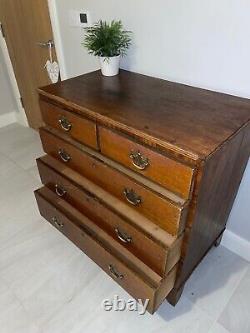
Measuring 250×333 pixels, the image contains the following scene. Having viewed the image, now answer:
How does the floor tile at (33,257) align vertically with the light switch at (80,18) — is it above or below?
below

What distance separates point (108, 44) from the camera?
1.24 m

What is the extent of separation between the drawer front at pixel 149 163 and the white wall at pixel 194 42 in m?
0.55

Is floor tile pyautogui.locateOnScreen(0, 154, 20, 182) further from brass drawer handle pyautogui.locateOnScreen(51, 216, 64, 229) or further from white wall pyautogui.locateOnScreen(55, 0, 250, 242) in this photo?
white wall pyautogui.locateOnScreen(55, 0, 250, 242)

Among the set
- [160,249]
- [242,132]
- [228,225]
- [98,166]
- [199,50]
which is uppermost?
[199,50]

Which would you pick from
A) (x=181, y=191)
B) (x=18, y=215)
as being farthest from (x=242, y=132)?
(x=18, y=215)

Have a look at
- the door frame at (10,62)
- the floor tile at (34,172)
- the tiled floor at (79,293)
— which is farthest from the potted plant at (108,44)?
the floor tile at (34,172)

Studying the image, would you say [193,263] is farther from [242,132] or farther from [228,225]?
[242,132]

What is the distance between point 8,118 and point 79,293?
2.32 meters

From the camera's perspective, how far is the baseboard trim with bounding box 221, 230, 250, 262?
1.45 m

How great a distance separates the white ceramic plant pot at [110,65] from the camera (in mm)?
1291

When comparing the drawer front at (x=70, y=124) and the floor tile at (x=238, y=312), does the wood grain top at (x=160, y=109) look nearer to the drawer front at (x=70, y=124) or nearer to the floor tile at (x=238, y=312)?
the drawer front at (x=70, y=124)

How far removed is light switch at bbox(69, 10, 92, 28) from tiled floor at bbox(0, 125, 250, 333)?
1.28m

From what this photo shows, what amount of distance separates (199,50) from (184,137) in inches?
21.6

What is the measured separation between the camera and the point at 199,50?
3.75 feet
